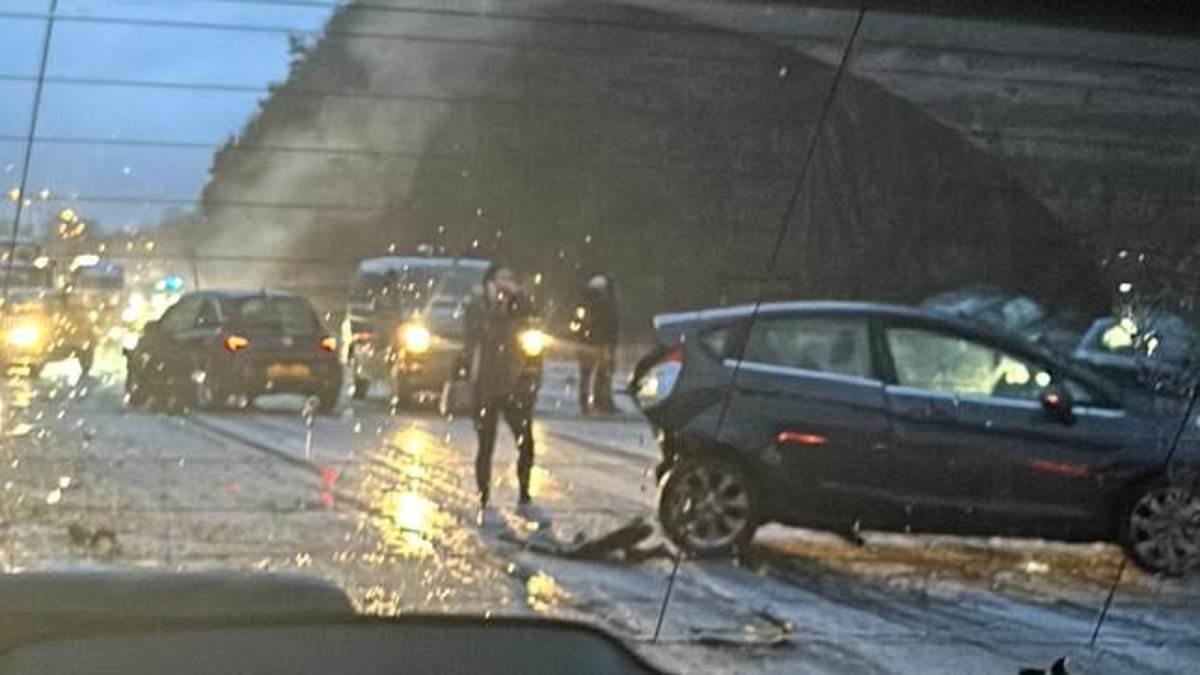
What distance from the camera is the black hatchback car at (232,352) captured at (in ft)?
16.0

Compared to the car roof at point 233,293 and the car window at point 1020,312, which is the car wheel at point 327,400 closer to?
the car roof at point 233,293

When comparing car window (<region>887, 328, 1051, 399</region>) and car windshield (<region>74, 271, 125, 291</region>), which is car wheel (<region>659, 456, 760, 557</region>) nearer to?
car window (<region>887, 328, 1051, 399</region>)

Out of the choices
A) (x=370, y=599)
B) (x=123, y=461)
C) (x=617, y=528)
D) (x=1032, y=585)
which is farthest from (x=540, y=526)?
(x=1032, y=585)

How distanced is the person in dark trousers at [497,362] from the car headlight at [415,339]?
0.10 m

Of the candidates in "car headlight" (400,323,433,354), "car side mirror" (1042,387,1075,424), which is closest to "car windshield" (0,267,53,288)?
"car headlight" (400,323,433,354)

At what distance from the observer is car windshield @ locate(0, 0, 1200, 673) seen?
4781mm

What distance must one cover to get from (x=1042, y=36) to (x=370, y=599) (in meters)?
2.30

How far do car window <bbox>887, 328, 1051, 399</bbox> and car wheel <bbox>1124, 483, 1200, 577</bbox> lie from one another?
45 cm

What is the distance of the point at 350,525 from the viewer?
16.5 ft

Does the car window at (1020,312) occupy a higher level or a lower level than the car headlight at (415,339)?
higher

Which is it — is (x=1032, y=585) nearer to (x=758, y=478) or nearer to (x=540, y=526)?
(x=758, y=478)

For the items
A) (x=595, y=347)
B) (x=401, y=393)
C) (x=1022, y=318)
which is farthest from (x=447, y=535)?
(x=1022, y=318)

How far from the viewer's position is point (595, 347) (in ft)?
16.9

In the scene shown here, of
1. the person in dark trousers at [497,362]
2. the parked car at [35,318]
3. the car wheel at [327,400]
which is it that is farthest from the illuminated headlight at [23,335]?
the person in dark trousers at [497,362]
